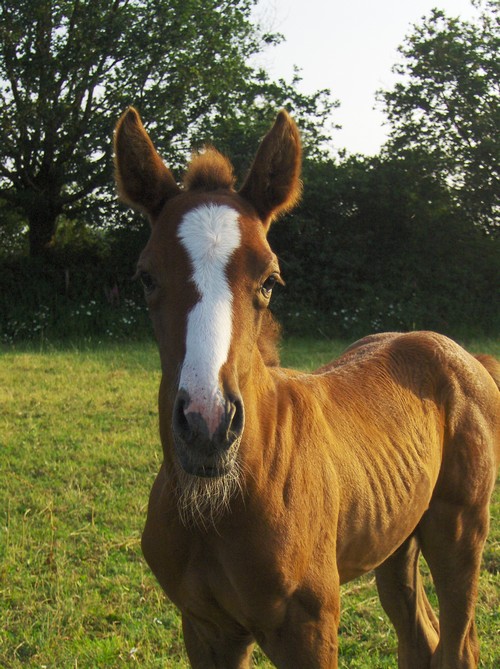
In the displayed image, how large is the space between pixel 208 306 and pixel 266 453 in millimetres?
585

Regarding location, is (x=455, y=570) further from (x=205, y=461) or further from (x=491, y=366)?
(x=205, y=461)

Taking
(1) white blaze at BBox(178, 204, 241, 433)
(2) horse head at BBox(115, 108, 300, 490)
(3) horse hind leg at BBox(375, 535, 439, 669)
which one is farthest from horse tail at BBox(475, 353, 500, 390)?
(1) white blaze at BBox(178, 204, 241, 433)

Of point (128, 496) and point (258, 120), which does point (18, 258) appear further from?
point (128, 496)

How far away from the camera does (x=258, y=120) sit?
15727mm

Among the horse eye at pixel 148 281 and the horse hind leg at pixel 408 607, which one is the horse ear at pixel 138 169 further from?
the horse hind leg at pixel 408 607

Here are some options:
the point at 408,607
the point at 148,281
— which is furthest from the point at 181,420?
the point at 408,607

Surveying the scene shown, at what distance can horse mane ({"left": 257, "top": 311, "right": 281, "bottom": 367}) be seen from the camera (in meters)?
2.72

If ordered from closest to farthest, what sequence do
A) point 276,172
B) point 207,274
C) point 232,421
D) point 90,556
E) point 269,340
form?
1. point 232,421
2. point 207,274
3. point 276,172
4. point 269,340
5. point 90,556

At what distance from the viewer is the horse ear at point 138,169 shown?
249 centimetres

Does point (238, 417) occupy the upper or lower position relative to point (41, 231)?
lower

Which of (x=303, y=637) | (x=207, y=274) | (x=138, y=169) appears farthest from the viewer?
(x=138, y=169)

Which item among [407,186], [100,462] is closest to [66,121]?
[407,186]

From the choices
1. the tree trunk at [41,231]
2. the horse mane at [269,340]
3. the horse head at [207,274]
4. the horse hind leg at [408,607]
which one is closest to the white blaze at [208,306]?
the horse head at [207,274]

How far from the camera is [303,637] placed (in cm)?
222
